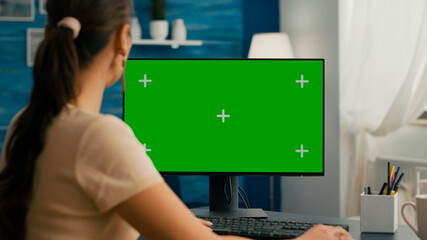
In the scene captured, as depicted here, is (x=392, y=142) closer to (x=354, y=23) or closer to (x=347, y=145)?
(x=347, y=145)

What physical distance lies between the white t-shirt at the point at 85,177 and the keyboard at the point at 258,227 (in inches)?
20.1

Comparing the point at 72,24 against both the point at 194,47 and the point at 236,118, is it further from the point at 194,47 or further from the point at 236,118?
the point at 194,47

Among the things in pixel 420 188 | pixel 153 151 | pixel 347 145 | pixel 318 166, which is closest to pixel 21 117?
pixel 153 151

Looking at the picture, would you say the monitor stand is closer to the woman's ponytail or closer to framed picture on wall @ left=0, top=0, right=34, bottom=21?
the woman's ponytail

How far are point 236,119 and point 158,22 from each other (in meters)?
2.17

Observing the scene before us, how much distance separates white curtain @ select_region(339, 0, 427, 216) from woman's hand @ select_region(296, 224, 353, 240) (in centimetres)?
183

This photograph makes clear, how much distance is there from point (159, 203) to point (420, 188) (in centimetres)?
238

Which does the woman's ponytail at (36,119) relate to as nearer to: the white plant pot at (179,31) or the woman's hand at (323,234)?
the woman's hand at (323,234)

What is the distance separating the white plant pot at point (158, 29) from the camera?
12.6 ft

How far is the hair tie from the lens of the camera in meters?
1.03

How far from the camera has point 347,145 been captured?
356 centimetres

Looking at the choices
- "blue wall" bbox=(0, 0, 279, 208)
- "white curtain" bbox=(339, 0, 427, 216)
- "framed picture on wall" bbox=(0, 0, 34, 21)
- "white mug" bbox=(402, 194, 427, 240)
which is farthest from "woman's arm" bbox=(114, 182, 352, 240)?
"framed picture on wall" bbox=(0, 0, 34, 21)

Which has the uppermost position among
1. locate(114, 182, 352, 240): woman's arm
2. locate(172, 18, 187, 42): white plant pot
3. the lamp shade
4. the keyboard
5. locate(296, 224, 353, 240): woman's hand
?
locate(172, 18, 187, 42): white plant pot

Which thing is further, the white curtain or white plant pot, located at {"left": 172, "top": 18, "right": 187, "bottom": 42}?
white plant pot, located at {"left": 172, "top": 18, "right": 187, "bottom": 42}
